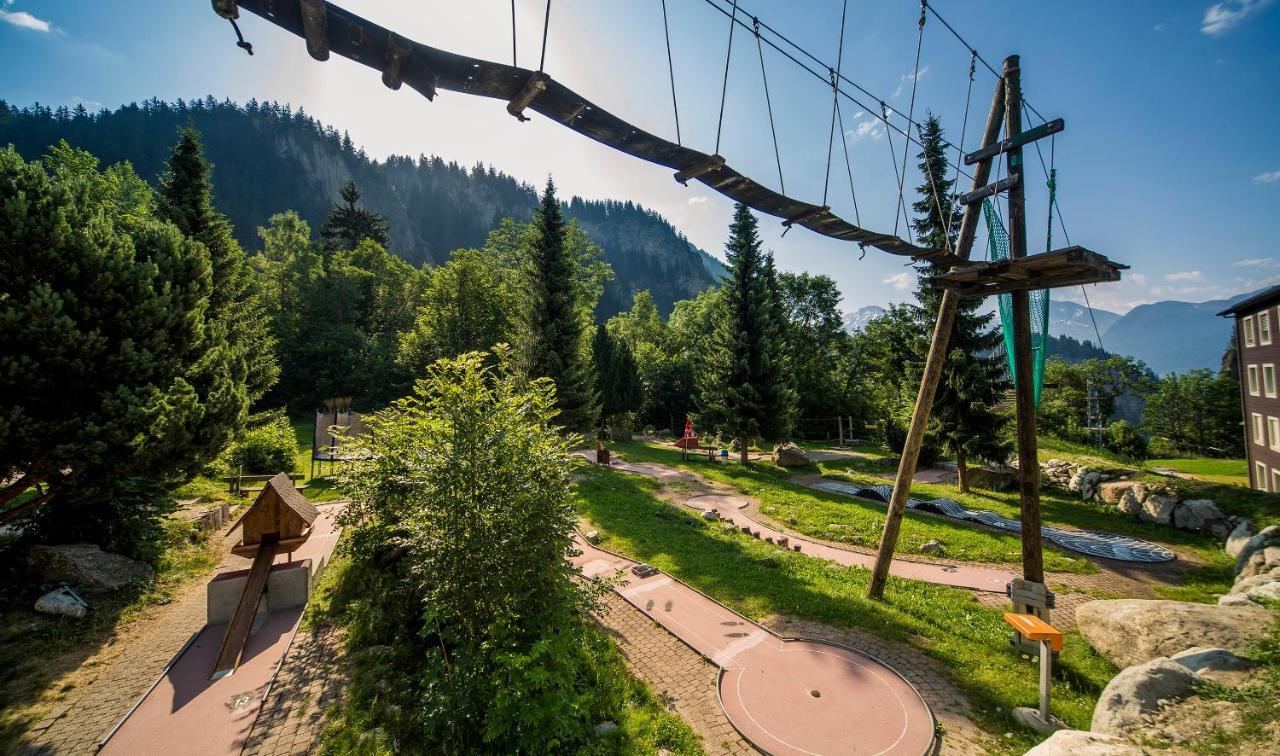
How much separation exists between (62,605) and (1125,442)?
193 ft

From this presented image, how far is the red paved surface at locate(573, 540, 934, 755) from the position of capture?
5.25 meters

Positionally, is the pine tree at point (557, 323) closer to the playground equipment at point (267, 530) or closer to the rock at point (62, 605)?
the playground equipment at point (267, 530)

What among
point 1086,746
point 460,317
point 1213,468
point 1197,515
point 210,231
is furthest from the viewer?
point 460,317

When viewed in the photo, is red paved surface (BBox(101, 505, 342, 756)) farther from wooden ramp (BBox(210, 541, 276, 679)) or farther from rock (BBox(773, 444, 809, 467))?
rock (BBox(773, 444, 809, 467))

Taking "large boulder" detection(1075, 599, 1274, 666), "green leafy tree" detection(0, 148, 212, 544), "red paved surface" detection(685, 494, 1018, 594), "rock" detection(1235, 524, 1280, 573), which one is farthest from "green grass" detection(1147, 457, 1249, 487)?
"green leafy tree" detection(0, 148, 212, 544)

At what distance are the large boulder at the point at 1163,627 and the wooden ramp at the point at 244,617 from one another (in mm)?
12879

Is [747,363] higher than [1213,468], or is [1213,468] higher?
[747,363]

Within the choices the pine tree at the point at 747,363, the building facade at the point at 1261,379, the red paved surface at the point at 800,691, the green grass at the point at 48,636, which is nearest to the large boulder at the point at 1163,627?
the red paved surface at the point at 800,691

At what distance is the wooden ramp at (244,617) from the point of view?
6.41 metres

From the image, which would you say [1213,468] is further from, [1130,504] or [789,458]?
[789,458]

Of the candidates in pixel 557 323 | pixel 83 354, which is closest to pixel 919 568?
pixel 83 354

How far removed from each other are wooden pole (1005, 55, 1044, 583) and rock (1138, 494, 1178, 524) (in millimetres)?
9828

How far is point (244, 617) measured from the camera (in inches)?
280

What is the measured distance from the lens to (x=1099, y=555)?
11.1 meters
